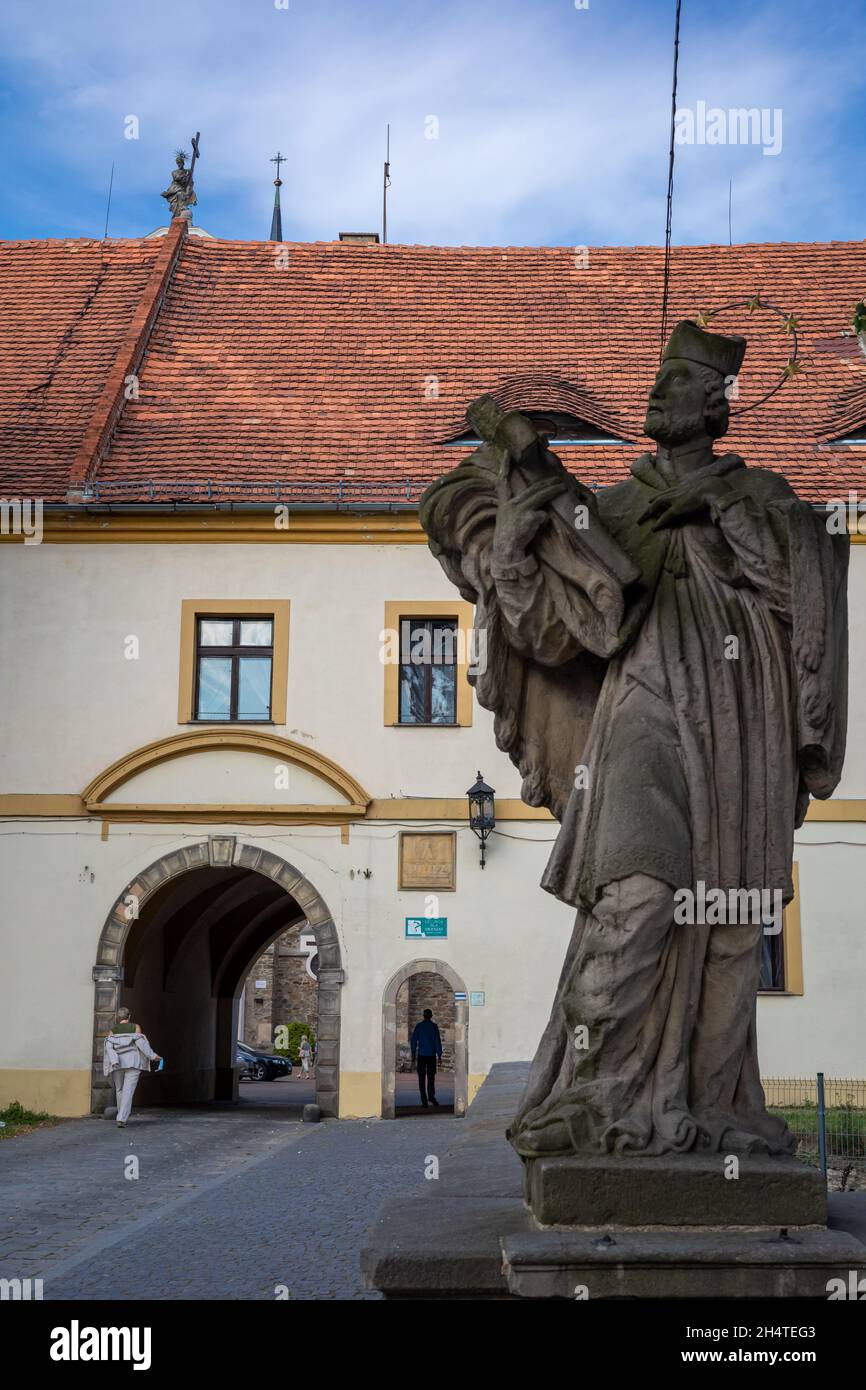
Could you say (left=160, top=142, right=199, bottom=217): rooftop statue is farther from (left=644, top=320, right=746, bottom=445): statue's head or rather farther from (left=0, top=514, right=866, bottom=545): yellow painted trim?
(left=644, top=320, right=746, bottom=445): statue's head

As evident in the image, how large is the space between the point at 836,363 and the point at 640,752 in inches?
810

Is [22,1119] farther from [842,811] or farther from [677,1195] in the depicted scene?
[677,1195]

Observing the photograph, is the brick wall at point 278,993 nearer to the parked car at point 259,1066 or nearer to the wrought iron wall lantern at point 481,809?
the parked car at point 259,1066

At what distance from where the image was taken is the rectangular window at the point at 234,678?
2031 centimetres

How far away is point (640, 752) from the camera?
366 centimetres

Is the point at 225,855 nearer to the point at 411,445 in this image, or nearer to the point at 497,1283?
the point at 411,445

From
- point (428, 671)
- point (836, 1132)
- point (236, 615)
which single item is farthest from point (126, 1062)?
point (836, 1132)

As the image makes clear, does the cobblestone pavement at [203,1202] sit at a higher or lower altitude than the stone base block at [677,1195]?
lower

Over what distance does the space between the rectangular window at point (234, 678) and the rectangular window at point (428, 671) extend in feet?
5.70

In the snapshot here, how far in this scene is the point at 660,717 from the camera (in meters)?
3.73

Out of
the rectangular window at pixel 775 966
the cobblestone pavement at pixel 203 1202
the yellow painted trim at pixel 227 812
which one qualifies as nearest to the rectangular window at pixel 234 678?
the yellow painted trim at pixel 227 812

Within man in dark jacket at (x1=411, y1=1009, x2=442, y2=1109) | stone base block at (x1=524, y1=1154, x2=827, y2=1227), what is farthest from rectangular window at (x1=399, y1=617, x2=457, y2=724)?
stone base block at (x1=524, y1=1154, x2=827, y2=1227)

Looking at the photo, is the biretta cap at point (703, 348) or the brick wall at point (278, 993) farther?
the brick wall at point (278, 993)

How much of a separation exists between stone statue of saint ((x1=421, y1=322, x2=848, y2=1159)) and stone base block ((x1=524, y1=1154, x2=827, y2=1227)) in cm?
10
